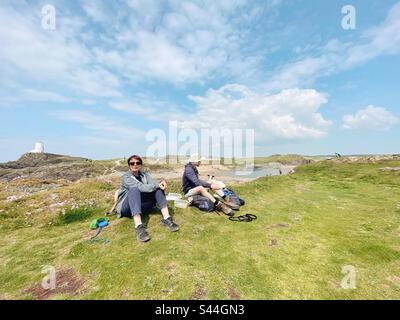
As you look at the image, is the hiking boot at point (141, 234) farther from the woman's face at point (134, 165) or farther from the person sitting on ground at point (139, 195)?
the woman's face at point (134, 165)

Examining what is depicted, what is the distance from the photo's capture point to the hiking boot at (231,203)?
13308 mm

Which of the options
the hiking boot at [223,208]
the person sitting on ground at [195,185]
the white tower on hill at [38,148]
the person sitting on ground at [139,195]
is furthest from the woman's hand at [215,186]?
the white tower on hill at [38,148]

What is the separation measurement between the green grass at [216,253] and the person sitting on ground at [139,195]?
477mm

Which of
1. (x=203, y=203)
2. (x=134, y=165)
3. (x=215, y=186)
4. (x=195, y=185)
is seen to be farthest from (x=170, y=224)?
(x=215, y=186)

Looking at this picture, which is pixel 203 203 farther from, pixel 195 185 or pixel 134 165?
pixel 134 165

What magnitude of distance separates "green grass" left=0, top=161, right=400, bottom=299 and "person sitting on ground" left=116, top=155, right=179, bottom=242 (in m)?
0.48

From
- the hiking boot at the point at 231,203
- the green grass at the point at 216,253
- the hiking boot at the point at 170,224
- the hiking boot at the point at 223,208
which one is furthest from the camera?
the hiking boot at the point at 231,203

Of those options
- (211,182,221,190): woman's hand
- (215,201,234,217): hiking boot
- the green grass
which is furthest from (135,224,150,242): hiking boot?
(211,182,221,190): woman's hand

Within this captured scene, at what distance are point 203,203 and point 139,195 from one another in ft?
11.9

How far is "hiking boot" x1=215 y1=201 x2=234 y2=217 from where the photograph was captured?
1221 cm
